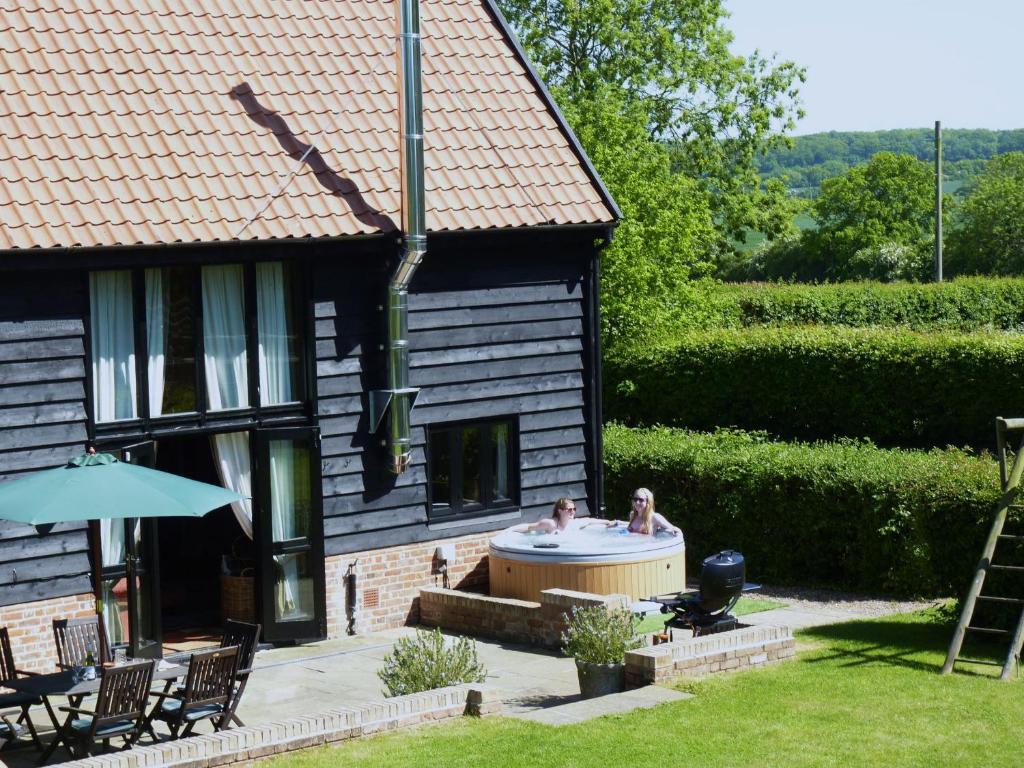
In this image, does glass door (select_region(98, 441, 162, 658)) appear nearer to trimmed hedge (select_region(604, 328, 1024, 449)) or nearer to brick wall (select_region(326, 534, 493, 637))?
brick wall (select_region(326, 534, 493, 637))

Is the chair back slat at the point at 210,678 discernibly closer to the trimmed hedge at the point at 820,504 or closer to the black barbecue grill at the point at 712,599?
the black barbecue grill at the point at 712,599

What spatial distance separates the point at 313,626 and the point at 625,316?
492 inches

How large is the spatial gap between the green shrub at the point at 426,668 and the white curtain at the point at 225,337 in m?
3.81

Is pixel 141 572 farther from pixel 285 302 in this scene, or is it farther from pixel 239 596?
pixel 285 302

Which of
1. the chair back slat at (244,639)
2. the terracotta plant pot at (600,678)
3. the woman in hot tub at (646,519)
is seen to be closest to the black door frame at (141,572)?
the chair back slat at (244,639)

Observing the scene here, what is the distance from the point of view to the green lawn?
1085 cm

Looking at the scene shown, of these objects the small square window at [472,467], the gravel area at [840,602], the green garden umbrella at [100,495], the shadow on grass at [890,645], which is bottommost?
the gravel area at [840,602]

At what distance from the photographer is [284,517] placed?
51.2 ft

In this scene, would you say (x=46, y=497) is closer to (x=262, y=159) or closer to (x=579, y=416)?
(x=262, y=159)

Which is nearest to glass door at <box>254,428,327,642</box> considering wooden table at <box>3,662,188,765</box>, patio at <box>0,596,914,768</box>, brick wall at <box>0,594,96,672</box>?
patio at <box>0,596,914,768</box>

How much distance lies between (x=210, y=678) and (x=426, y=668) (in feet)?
5.99

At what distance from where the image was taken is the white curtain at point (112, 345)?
1420 cm

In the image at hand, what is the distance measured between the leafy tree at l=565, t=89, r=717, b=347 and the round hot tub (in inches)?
416

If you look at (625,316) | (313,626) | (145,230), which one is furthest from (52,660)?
(625,316)
